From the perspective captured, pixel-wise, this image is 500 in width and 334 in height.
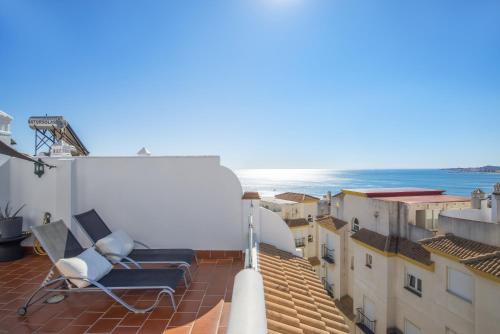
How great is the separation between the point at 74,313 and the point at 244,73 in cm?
1594

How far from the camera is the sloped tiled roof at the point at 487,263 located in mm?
7927

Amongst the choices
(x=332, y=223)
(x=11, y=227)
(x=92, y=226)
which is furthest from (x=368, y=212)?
(x=11, y=227)

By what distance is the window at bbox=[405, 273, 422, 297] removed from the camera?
456 inches

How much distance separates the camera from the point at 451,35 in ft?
63.3

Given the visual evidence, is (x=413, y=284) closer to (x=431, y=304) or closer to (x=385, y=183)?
(x=431, y=304)

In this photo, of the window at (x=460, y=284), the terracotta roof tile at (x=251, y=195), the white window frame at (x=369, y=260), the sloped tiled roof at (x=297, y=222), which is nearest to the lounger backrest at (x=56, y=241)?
the terracotta roof tile at (x=251, y=195)

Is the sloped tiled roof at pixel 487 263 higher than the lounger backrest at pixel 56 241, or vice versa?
the lounger backrest at pixel 56 241

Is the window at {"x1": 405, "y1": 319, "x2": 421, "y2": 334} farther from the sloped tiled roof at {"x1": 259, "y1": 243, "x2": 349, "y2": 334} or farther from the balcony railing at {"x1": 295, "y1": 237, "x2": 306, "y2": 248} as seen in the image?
the balcony railing at {"x1": 295, "y1": 237, "x2": 306, "y2": 248}

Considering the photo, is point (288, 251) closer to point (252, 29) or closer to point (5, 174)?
point (5, 174)

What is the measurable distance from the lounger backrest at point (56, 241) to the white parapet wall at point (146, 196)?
4.83 ft

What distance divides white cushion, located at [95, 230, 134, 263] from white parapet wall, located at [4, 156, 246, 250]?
971mm

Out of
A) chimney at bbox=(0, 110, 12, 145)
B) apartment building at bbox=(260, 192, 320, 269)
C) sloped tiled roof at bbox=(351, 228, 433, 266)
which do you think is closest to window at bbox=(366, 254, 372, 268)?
sloped tiled roof at bbox=(351, 228, 433, 266)

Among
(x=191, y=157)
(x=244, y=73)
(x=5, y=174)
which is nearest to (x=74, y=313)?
(x=191, y=157)

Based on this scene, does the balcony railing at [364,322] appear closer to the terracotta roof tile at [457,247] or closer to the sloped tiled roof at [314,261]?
the terracotta roof tile at [457,247]
